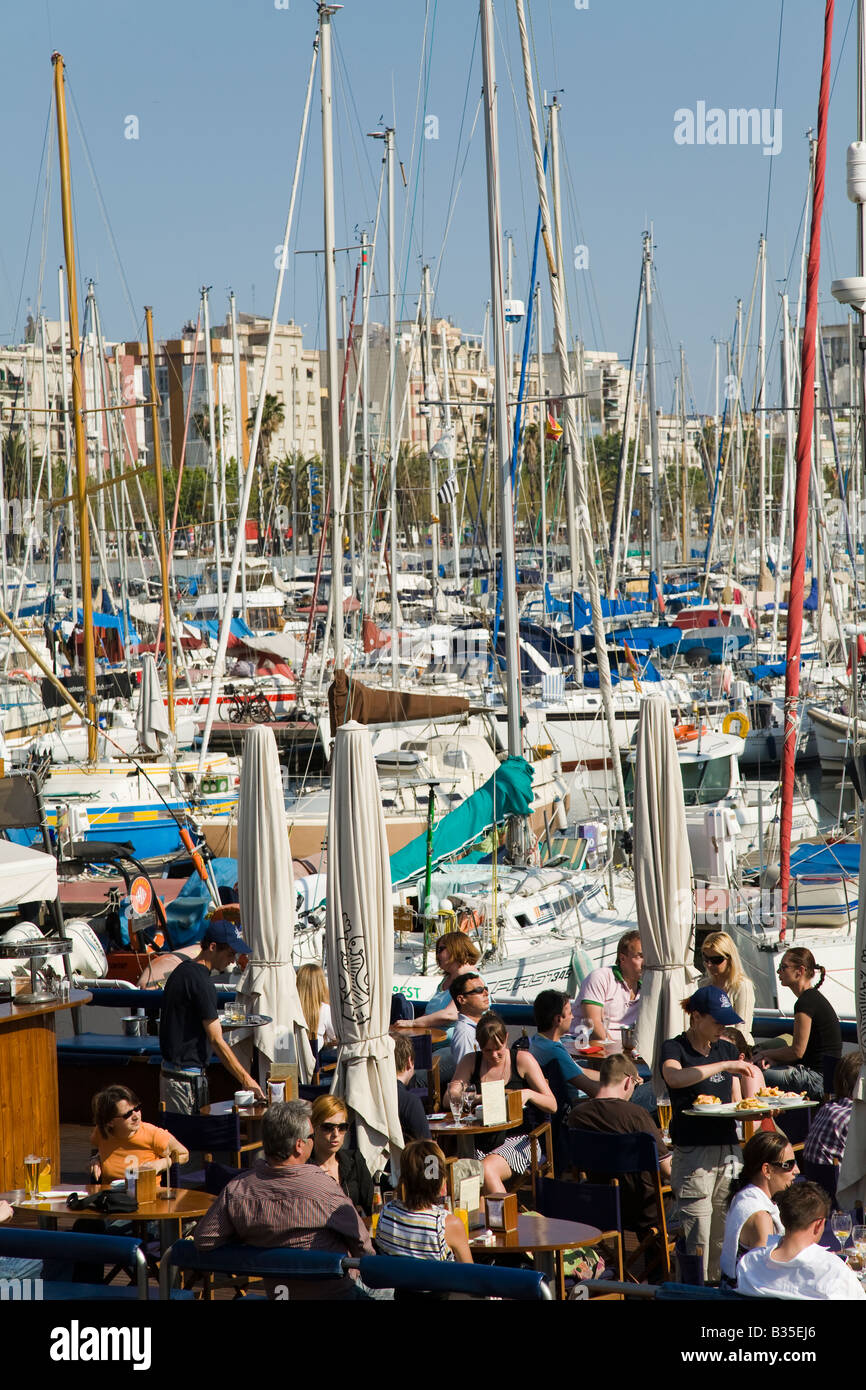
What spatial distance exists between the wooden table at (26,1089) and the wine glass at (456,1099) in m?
2.20

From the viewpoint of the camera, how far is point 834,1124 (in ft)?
25.3

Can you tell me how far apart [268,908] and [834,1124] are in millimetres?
3866

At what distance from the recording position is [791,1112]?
8.44m

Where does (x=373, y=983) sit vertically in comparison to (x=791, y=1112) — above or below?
above

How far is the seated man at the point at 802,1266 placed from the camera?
5582mm

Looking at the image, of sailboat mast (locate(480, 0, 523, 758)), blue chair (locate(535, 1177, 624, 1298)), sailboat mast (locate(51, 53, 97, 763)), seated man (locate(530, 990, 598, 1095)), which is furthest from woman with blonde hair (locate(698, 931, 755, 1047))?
sailboat mast (locate(51, 53, 97, 763))

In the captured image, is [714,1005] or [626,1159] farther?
[714,1005]

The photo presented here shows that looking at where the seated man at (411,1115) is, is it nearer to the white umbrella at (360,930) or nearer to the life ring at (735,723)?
the white umbrella at (360,930)

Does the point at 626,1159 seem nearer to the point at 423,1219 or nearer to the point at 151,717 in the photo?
the point at 423,1219

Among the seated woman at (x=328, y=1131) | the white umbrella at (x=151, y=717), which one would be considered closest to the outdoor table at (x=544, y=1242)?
the seated woman at (x=328, y=1131)

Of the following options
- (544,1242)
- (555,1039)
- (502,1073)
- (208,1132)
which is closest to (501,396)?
(555,1039)
